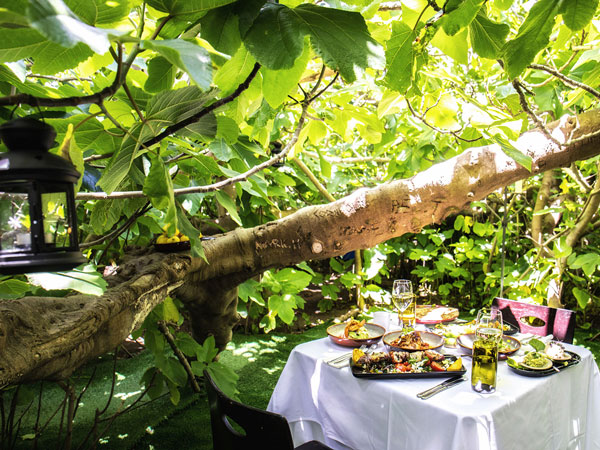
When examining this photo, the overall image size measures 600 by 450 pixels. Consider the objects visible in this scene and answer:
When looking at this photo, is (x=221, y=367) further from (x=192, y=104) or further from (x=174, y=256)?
(x=192, y=104)

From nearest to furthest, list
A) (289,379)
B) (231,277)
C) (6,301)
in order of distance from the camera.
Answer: (6,301) → (231,277) → (289,379)

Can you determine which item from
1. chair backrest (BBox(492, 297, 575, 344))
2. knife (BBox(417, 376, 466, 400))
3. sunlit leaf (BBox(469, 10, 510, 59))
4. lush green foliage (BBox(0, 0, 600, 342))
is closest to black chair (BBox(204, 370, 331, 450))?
knife (BBox(417, 376, 466, 400))

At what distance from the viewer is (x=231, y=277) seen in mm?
2082

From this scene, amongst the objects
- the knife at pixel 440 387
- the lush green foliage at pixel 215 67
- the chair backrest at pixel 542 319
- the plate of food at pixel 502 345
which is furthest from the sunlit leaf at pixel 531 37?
the chair backrest at pixel 542 319

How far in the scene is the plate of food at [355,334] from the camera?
222cm

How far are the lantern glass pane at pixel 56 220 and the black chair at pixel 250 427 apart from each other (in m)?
0.93

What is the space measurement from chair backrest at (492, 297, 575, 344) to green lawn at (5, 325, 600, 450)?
132 cm

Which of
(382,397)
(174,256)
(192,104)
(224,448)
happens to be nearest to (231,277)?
(174,256)

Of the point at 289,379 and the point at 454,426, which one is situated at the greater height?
the point at 454,426

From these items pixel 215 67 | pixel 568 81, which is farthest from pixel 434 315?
pixel 215 67

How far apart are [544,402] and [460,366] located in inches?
14.1

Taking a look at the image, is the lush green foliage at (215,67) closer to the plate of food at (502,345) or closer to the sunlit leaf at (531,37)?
the sunlit leaf at (531,37)

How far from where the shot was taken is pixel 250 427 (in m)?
1.45

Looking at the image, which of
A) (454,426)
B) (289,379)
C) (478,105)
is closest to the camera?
(478,105)
